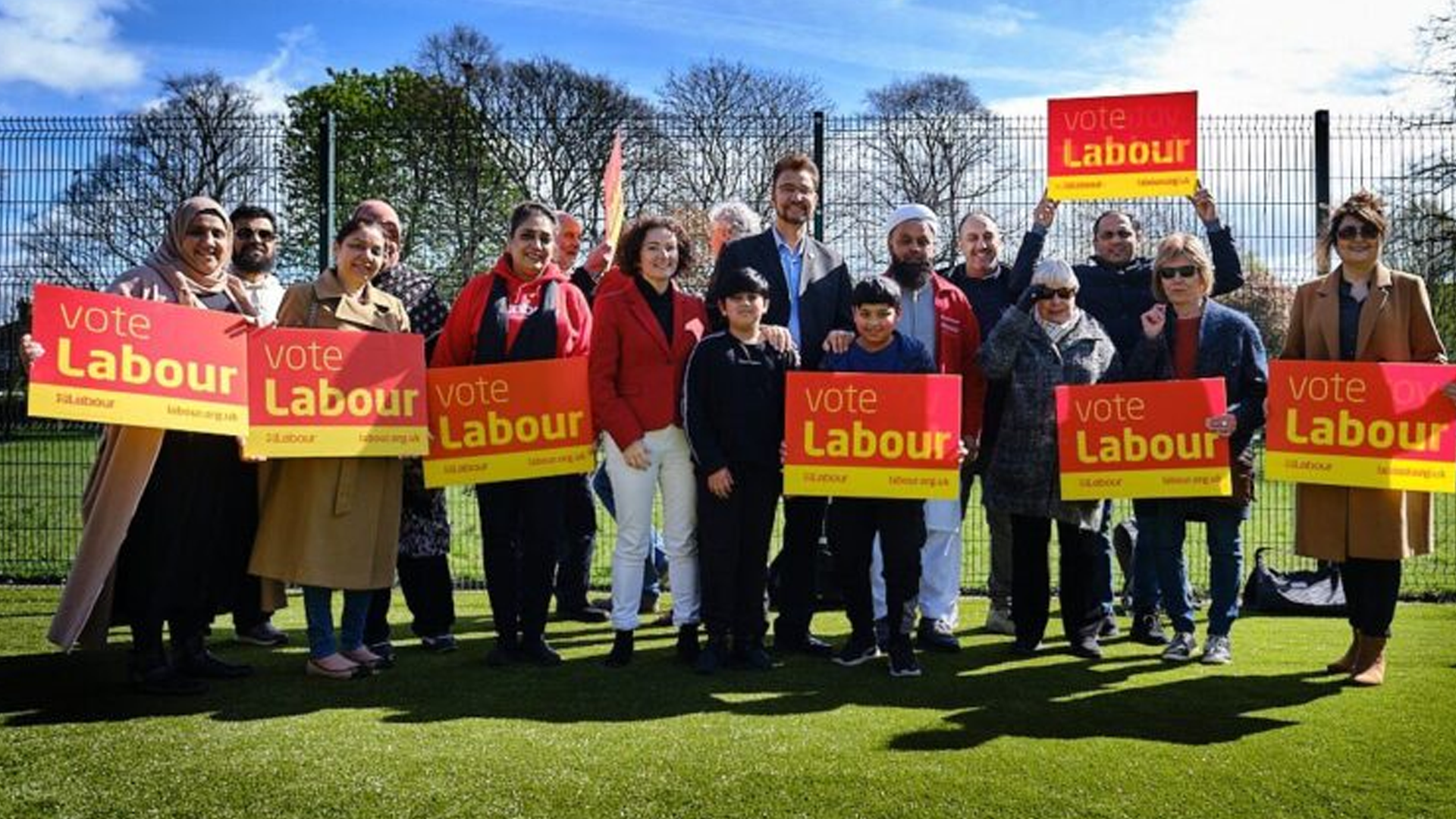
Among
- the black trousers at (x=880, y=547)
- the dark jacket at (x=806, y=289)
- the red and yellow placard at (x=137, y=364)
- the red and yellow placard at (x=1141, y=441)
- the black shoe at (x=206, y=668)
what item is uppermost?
the dark jacket at (x=806, y=289)

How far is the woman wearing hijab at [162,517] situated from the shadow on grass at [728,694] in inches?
12.7

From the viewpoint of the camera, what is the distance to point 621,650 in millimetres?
6066

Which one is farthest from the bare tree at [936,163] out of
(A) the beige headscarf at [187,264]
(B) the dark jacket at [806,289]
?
(A) the beige headscarf at [187,264]

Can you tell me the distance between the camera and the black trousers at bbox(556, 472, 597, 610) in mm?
7441

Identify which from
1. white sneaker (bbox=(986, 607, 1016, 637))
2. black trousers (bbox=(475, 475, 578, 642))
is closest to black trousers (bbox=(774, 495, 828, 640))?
black trousers (bbox=(475, 475, 578, 642))

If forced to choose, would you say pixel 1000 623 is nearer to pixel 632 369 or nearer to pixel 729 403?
pixel 729 403

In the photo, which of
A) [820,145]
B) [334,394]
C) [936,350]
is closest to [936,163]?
[820,145]

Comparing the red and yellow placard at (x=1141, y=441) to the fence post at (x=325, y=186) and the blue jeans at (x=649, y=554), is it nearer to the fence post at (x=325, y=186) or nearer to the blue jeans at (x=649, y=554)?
the blue jeans at (x=649, y=554)

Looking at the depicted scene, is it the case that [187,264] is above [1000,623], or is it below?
above

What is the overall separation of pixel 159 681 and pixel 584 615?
282 centimetres

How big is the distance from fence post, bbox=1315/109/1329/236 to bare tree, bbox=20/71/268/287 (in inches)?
310

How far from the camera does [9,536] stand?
11195 mm

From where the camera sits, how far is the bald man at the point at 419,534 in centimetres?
630

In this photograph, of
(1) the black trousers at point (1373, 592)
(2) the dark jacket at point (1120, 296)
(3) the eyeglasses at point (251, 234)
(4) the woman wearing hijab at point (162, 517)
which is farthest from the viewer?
(2) the dark jacket at point (1120, 296)
